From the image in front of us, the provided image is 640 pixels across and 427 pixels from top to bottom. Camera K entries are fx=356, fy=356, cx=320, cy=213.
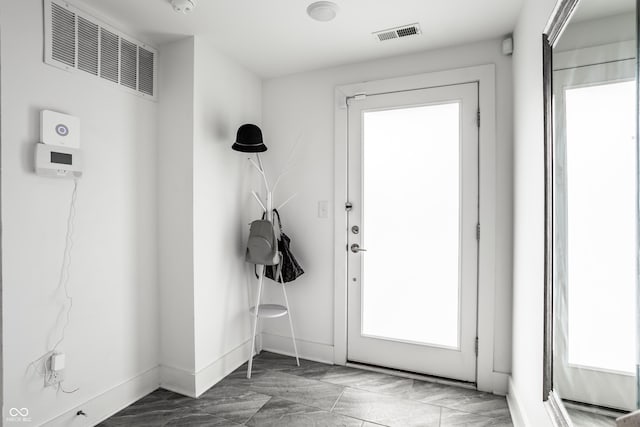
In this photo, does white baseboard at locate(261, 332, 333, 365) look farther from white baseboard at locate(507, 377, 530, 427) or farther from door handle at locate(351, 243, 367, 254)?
white baseboard at locate(507, 377, 530, 427)

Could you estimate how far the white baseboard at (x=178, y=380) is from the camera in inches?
92.9

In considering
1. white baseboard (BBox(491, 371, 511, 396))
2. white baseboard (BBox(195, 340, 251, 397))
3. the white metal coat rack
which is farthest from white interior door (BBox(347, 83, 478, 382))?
white baseboard (BBox(195, 340, 251, 397))

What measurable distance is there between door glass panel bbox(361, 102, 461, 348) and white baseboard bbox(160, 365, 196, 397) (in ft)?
4.21

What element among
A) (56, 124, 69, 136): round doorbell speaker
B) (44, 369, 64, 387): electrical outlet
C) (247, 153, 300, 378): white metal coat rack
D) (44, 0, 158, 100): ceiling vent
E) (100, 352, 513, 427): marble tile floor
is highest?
(44, 0, 158, 100): ceiling vent

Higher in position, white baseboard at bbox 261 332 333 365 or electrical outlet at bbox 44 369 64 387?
electrical outlet at bbox 44 369 64 387

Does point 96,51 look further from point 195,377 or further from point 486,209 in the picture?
point 486,209

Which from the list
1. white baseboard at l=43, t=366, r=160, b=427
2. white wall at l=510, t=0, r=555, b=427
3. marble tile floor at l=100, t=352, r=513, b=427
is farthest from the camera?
marble tile floor at l=100, t=352, r=513, b=427

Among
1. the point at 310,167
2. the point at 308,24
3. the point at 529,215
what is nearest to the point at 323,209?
the point at 310,167

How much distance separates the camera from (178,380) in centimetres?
241

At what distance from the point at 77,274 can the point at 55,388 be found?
1.94 feet

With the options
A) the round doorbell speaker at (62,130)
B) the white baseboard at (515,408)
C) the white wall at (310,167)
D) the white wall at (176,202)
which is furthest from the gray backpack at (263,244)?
the white baseboard at (515,408)

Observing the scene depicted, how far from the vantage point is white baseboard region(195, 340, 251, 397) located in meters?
2.39

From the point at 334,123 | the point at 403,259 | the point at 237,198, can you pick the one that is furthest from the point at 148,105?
the point at 403,259

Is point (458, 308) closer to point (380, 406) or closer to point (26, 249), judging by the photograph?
point (380, 406)
